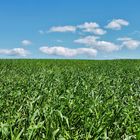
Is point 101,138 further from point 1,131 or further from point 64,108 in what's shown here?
point 64,108

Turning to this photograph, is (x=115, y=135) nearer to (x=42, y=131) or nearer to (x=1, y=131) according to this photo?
(x=42, y=131)

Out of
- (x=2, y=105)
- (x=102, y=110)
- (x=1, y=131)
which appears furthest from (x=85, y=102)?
(x=1, y=131)

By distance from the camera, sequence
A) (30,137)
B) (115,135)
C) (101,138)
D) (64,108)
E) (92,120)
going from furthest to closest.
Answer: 1. (64,108)
2. (92,120)
3. (115,135)
4. (101,138)
5. (30,137)

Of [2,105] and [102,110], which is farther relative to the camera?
[2,105]

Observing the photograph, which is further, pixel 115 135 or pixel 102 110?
pixel 102 110

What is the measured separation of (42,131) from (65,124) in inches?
29.5

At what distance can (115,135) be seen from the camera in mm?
6070

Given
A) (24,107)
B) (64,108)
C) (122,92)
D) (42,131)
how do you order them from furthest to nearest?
(122,92) < (24,107) < (64,108) < (42,131)

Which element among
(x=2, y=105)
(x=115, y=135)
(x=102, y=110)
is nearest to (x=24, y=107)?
(x=2, y=105)

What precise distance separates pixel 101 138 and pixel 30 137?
0.91 m

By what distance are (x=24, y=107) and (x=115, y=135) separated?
2620 mm

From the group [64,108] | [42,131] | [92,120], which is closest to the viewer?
[42,131]

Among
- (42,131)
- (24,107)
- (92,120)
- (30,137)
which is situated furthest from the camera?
(24,107)

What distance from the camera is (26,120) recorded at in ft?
20.3
